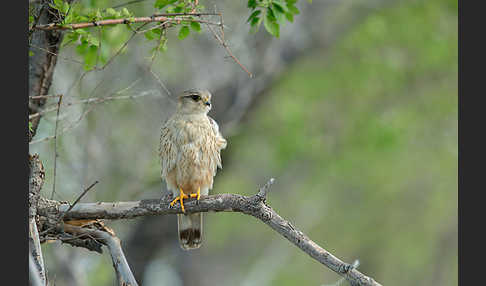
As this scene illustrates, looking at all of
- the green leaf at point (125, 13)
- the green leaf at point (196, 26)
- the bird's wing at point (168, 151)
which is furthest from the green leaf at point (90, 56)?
the bird's wing at point (168, 151)

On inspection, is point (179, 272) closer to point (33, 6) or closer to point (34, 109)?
point (34, 109)

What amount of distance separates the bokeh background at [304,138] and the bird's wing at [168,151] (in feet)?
2.64

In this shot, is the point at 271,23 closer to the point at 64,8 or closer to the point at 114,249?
the point at 64,8

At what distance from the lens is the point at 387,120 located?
35.8ft

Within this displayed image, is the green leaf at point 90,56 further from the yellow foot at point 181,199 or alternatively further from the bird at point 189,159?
the yellow foot at point 181,199

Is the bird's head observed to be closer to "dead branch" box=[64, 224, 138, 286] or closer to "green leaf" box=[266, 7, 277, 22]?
"green leaf" box=[266, 7, 277, 22]

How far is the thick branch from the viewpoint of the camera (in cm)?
340

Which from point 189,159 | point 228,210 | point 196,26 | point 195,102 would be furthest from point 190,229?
point 196,26

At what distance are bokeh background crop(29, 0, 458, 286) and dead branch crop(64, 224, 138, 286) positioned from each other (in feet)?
3.87

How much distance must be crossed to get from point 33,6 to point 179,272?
838 cm

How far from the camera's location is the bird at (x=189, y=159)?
4.77 meters

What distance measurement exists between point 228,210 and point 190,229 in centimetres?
123

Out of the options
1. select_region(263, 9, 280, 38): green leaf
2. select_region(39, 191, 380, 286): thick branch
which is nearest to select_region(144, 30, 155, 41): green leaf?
select_region(263, 9, 280, 38): green leaf

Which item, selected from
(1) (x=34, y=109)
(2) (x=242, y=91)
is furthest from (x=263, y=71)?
(1) (x=34, y=109)
